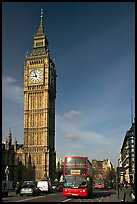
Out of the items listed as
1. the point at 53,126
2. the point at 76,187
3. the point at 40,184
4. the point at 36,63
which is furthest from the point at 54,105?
the point at 76,187

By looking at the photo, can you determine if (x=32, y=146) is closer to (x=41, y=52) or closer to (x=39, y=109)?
(x=39, y=109)

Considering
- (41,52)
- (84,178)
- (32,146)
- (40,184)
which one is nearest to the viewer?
(84,178)

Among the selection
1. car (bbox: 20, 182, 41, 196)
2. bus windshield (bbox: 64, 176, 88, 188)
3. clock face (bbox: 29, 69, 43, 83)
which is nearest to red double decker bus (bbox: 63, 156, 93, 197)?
bus windshield (bbox: 64, 176, 88, 188)

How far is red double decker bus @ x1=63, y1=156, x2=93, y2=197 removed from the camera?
29625 millimetres

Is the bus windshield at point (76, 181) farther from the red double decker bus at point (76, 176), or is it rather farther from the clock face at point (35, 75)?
the clock face at point (35, 75)

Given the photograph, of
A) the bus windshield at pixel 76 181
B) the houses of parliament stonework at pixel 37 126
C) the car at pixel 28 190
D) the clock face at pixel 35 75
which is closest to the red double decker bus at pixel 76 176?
the bus windshield at pixel 76 181

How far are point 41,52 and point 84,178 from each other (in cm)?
8347

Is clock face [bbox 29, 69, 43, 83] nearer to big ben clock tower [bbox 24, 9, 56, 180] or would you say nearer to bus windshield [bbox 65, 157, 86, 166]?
big ben clock tower [bbox 24, 9, 56, 180]

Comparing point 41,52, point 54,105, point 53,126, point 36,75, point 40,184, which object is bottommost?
point 40,184

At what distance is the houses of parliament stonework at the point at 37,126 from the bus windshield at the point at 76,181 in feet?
215

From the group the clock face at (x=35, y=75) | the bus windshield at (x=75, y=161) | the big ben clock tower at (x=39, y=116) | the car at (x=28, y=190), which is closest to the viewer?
the bus windshield at (x=75, y=161)

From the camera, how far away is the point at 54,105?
112 metres

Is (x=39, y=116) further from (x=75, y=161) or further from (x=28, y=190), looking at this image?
(x=75, y=161)

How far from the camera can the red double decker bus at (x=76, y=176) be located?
1166 inches
